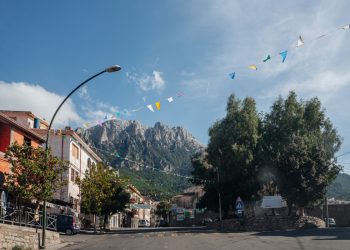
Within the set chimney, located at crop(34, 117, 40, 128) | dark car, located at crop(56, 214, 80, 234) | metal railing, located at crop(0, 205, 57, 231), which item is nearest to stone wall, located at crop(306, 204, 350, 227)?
dark car, located at crop(56, 214, 80, 234)

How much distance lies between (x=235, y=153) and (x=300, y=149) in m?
6.88

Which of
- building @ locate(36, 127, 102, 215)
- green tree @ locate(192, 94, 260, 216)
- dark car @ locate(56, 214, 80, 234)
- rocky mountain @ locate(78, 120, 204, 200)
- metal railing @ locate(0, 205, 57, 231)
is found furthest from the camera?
rocky mountain @ locate(78, 120, 204, 200)

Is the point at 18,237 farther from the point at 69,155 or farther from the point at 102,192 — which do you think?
the point at 69,155

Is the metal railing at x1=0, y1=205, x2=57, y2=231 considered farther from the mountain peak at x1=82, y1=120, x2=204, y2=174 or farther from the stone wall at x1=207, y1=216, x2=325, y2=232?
the mountain peak at x1=82, y1=120, x2=204, y2=174

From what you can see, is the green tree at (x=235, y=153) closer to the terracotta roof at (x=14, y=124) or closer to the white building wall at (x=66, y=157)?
the white building wall at (x=66, y=157)

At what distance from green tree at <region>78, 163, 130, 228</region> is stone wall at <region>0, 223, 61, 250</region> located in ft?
78.9

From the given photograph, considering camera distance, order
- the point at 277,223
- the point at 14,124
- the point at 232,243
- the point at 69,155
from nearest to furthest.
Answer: the point at 232,243, the point at 14,124, the point at 277,223, the point at 69,155

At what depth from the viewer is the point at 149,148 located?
6590 inches

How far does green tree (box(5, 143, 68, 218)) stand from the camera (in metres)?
26.9

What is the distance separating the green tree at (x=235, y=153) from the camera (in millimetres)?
49656

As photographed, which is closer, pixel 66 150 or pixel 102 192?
pixel 102 192

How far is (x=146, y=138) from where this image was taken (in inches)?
6826

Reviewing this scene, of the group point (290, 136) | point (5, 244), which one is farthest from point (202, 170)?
point (5, 244)

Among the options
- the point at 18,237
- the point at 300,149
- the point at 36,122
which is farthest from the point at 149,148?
the point at 18,237
